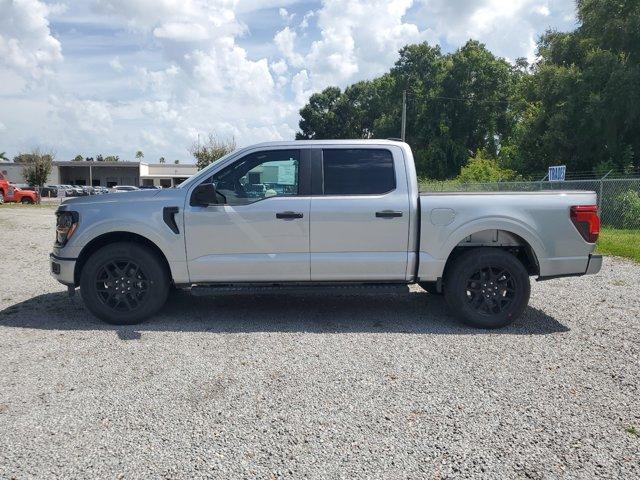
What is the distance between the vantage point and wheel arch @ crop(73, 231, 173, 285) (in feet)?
18.3

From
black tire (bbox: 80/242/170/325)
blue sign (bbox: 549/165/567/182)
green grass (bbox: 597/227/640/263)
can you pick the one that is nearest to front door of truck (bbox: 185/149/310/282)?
black tire (bbox: 80/242/170/325)

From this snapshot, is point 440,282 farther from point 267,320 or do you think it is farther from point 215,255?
point 215,255

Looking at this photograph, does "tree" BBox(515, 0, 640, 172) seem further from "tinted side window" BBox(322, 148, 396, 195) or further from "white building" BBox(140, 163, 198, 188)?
"white building" BBox(140, 163, 198, 188)

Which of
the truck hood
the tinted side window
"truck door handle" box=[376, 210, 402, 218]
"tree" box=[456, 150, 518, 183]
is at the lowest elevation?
"truck door handle" box=[376, 210, 402, 218]

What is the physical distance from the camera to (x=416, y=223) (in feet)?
17.9

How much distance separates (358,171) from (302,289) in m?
1.39

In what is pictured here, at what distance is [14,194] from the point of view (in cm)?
3372

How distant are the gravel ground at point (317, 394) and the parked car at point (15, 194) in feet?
102

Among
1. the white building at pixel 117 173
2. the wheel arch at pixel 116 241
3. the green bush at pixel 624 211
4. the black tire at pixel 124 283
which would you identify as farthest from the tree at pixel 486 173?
the white building at pixel 117 173

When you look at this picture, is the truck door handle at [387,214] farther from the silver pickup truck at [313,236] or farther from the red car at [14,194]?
the red car at [14,194]

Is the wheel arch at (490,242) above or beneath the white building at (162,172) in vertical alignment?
beneath

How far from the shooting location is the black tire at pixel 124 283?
5.48 metres

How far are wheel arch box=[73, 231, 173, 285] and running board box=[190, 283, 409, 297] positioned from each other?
508 millimetres

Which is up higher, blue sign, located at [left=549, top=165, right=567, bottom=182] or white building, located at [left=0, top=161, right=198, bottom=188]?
white building, located at [left=0, top=161, right=198, bottom=188]
